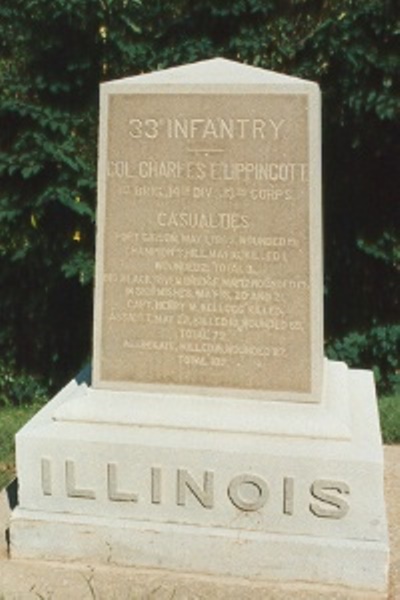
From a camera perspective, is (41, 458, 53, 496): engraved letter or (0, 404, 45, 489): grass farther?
(0, 404, 45, 489): grass

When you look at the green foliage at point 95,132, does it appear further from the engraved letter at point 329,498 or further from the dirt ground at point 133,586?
the engraved letter at point 329,498

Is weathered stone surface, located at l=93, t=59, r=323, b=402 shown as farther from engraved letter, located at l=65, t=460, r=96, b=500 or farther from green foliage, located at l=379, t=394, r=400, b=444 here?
green foliage, located at l=379, t=394, r=400, b=444

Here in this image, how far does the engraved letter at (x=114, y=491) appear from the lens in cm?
412

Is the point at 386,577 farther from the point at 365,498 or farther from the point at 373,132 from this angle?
the point at 373,132

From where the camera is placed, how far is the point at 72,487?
13.7ft

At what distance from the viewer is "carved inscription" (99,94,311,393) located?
4.11 metres

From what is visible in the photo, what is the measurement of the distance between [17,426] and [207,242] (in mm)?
2498

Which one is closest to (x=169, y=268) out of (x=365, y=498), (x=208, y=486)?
(x=208, y=486)

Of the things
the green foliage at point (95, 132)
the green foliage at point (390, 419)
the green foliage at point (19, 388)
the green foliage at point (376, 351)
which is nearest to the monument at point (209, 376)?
the green foliage at point (390, 419)

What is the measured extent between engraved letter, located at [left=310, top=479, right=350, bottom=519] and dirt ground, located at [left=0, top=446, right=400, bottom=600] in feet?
1.01

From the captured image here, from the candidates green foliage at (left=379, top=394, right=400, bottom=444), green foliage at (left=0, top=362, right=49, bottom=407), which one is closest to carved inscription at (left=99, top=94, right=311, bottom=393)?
green foliage at (left=379, top=394, right=400, bottom=444)

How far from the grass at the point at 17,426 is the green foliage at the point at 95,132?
91 centimetres

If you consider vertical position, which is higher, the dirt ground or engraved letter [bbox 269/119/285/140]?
engraved letter [bbox 269/119/285/140]

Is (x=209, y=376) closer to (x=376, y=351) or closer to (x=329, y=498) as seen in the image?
(x=329, y=498)
